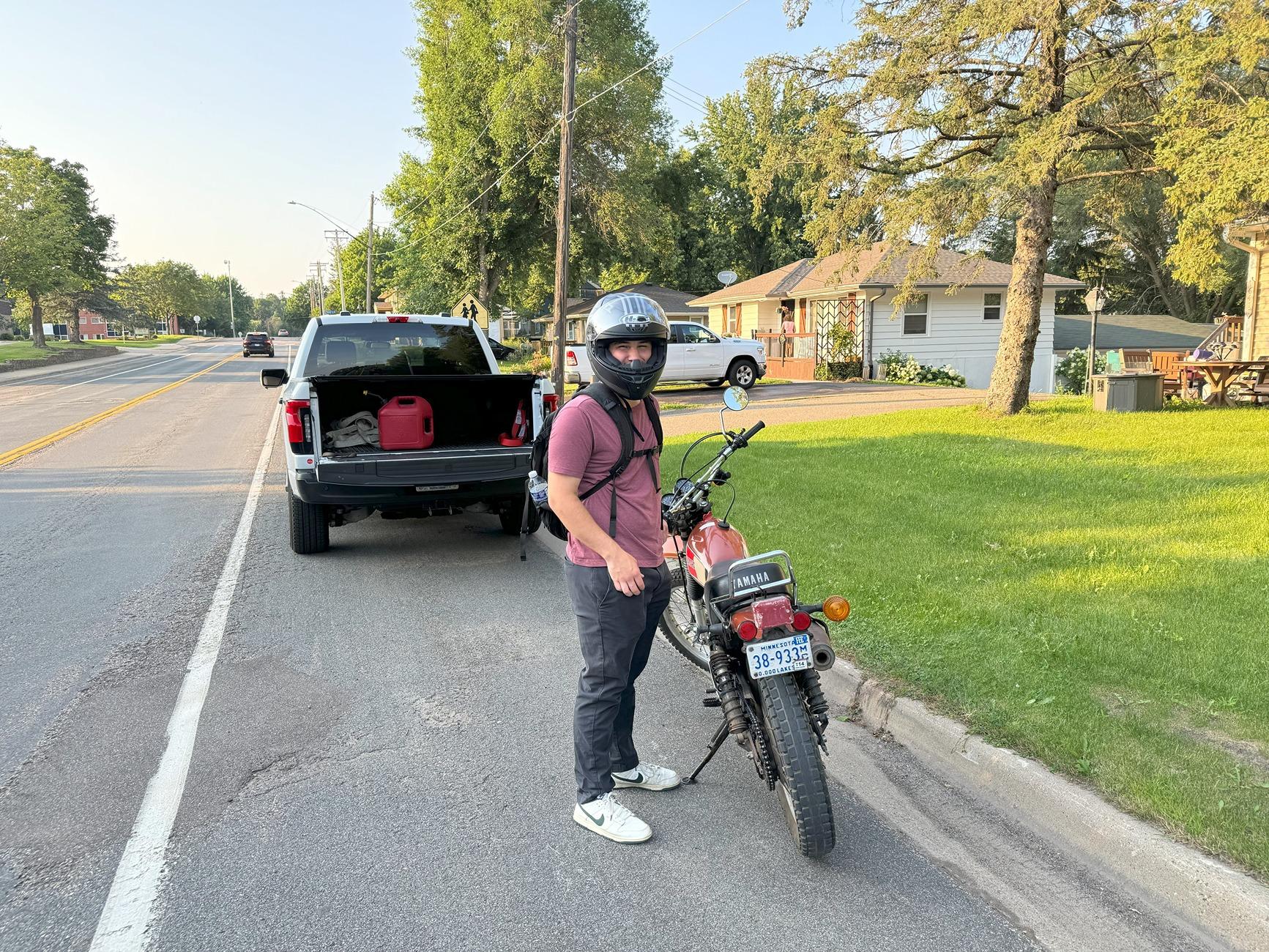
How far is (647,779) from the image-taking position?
3680 mm

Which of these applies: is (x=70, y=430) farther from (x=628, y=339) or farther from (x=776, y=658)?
(x=776, y=658)

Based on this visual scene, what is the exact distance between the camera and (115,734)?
419cm

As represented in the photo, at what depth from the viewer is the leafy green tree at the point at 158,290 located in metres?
107

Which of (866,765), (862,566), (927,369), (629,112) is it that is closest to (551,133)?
(629,112)

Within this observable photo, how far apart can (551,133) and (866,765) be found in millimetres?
29219

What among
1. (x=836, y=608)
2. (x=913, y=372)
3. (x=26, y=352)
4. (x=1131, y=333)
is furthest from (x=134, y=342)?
(x=836, y=608)

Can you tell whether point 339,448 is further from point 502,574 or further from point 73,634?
point 73,634

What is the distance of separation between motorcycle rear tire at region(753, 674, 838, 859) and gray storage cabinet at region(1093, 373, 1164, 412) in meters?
13.1

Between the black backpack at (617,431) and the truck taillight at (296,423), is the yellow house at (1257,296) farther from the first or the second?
the black backpack at (617,431)

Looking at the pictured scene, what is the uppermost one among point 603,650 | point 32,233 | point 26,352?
point 32,233

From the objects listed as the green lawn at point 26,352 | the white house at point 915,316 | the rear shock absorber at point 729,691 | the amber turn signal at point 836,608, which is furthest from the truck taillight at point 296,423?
the green lawn at point 26,352

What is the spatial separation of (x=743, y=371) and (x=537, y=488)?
21.1 m

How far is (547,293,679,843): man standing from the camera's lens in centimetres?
306

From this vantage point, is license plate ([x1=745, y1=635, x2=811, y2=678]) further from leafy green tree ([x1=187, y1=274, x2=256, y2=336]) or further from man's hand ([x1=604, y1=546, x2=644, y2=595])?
leafy green tree ([x1=187, y1=274, x2=256, y2=336])
